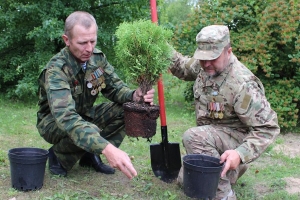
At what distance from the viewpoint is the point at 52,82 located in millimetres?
3582

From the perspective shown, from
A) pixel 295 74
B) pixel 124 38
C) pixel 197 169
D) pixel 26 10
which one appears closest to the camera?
pixel 197 169

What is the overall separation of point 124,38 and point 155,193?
4.65ft

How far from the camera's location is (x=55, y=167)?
408 cm

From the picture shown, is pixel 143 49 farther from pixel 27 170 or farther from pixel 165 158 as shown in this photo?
pixel 27 170

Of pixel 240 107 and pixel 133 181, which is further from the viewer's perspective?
pixel 133 181

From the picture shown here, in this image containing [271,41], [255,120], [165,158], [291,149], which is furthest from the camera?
[271,41]

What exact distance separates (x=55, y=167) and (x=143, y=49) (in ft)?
4.82

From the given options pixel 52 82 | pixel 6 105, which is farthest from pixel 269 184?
pixel 6 105

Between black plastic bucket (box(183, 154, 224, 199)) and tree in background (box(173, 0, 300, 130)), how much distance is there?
3459 millimetres

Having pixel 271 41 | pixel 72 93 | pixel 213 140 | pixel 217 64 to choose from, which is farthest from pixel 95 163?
pixel 271 41

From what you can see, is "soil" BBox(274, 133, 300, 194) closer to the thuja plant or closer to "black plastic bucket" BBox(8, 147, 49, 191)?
the thuja plant

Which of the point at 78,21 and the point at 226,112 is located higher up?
the point at 78,21

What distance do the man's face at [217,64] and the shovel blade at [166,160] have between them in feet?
2.97

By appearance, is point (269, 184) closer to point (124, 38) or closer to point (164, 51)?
point (164, 51)
